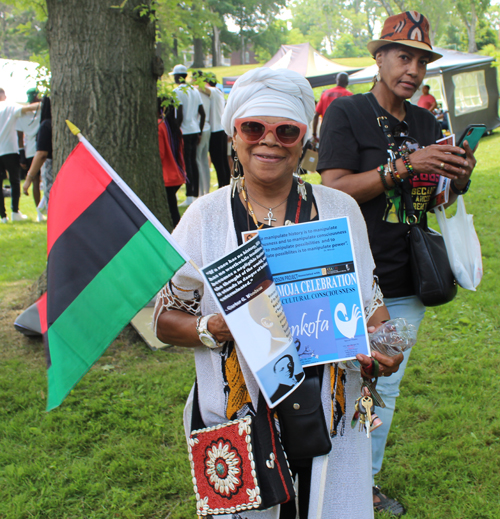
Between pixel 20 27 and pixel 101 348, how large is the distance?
506cm

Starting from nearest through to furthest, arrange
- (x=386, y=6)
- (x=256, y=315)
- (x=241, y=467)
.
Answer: (x=256, y=315) < (x=241, y=467) < (x=386, y=6)

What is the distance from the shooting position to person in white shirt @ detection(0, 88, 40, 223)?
9523mm

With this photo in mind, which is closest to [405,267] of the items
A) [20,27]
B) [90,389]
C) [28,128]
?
[90,389]

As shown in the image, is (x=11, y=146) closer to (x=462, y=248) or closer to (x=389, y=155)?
(x=389, y=155)

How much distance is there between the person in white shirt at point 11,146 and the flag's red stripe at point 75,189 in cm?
866

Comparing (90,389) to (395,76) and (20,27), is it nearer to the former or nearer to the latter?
(395,76)

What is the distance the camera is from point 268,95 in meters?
1.75

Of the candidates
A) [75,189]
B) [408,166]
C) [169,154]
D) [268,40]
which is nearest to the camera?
[75,189]

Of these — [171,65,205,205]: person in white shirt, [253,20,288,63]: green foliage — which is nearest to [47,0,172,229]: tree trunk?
[171,65,205,205]: person in white shirt

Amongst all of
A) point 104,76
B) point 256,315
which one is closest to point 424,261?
point 256,315

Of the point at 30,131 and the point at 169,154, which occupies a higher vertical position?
the point at 30,131

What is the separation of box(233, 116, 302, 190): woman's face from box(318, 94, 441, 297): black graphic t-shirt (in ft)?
2.42

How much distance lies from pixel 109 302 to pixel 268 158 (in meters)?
0.73

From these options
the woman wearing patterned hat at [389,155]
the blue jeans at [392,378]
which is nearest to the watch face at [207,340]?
the woman wearing patterned hat at [389,155]
